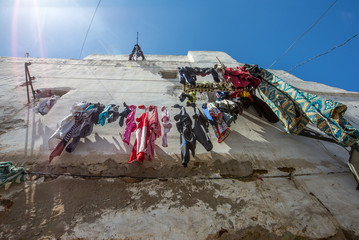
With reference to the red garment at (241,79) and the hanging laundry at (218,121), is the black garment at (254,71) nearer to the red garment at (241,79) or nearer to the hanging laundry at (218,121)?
the red garment at (241,79)

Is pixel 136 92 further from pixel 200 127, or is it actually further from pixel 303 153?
pixel 303 153

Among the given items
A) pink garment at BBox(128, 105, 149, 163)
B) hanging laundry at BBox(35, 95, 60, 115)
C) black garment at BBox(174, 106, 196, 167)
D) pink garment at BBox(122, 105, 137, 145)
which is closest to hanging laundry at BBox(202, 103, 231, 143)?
black garment at BBox(174, 106, 196, 167)

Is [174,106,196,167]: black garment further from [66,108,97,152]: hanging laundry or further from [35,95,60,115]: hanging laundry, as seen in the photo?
[35,95,60,115]: hanging laundry

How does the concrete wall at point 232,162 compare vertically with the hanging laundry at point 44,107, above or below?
below

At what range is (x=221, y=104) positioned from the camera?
12.6 feet

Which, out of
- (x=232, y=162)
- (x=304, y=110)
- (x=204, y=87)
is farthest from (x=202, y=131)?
(x=304, y=110)

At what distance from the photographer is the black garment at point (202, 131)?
10.5 feet

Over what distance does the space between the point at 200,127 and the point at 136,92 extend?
332 centimetres

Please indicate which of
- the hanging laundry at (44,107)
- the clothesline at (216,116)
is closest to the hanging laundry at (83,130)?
the clothesline at (216,116)

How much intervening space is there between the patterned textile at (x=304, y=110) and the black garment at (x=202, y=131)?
6.41 feet

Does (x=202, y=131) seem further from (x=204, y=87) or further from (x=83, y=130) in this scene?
(x=83, y=130)

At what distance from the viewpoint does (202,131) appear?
342 cm

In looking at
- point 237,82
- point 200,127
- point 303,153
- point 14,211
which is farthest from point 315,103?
point 14,211

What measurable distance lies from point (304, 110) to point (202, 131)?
223 centimetres
